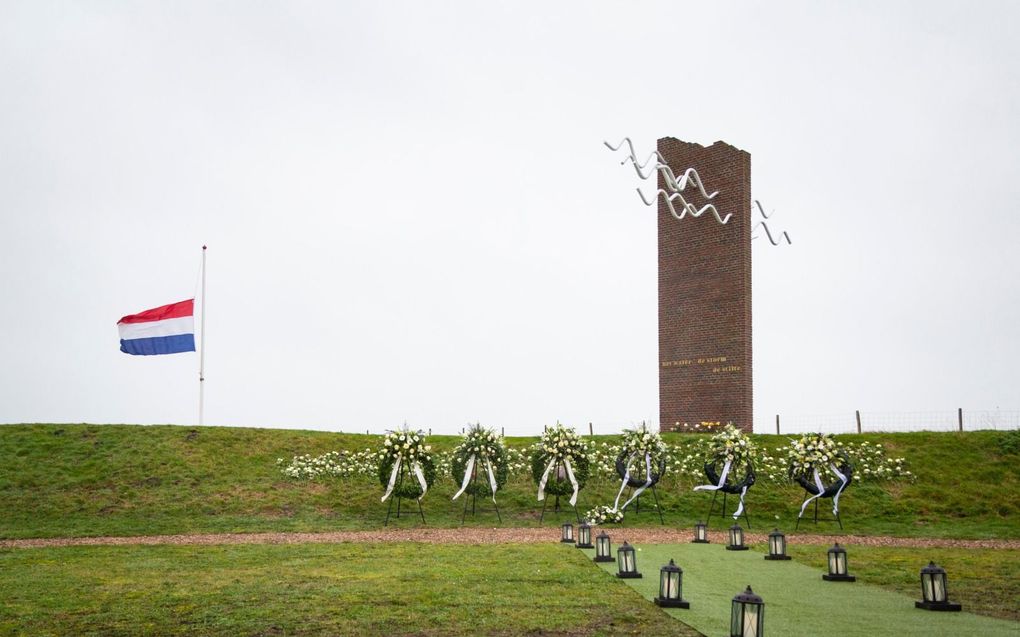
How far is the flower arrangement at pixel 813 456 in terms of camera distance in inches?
828

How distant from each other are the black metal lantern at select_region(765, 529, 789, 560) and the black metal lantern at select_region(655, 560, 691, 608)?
535cm

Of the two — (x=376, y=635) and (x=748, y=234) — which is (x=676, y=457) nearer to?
(x=748, y=234)

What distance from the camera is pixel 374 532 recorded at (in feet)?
66.3

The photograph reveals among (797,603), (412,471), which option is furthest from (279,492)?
(797,603)

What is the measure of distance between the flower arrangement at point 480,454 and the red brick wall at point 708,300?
10380mm

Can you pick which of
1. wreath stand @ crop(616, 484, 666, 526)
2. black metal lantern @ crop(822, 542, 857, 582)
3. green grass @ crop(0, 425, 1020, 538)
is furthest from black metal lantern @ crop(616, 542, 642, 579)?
wreath stand @ crop(616, 484, 666, 526)

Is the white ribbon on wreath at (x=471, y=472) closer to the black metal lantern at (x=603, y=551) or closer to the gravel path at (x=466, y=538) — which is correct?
the gravel path at (x=466, y=538)

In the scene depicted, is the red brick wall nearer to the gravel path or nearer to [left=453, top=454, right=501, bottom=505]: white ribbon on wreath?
the gravel path

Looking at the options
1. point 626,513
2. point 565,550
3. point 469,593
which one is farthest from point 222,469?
point 469,593

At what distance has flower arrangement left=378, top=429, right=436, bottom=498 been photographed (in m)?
21.9

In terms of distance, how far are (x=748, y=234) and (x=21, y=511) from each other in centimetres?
2356

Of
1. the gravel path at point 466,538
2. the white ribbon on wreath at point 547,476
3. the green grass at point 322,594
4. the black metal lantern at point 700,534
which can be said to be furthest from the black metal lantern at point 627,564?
the white ribbon on wreath at point 547,476

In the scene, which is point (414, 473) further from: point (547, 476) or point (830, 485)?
point (830, 485)

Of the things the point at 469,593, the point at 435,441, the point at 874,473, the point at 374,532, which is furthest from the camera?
the point at 435,441
